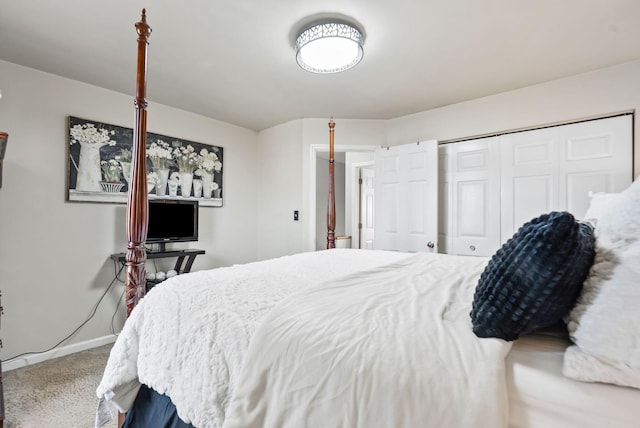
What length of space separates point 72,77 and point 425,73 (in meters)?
3.04

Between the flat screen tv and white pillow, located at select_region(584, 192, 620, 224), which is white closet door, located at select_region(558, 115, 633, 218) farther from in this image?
the flat screen tv

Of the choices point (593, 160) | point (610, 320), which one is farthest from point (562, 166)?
point (610, 320)

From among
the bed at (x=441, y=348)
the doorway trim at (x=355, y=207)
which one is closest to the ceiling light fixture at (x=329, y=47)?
the bed at (x=441, y=348)

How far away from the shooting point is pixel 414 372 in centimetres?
55

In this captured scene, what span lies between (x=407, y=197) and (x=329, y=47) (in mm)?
1902

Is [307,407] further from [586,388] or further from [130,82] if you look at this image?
[130,82]

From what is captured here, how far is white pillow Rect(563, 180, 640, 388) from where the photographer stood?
0.50 meters

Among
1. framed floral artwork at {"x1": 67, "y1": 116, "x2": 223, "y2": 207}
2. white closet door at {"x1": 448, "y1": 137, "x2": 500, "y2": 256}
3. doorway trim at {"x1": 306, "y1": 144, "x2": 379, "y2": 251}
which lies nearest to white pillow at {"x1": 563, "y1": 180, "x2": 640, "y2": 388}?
white closet door at {"x1": 448, "y1": 137, "x2": 500, "y2": 256}

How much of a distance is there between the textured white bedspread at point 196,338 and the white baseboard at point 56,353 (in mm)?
1822

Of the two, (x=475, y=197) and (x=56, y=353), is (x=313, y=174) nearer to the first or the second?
(x=475, y=197)

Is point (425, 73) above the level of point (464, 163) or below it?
above

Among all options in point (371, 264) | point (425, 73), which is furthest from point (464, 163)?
point (371, 264)

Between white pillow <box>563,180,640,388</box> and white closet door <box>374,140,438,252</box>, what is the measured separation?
2.57 metres

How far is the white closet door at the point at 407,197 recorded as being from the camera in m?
3.12
